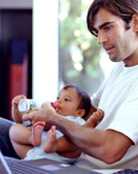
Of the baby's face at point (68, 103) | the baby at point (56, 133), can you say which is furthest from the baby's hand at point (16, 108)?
the baby's face at point (68, 103)

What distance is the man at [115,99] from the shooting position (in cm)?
154

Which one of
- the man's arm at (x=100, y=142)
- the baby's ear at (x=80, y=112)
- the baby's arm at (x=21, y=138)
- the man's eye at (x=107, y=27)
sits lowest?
the baby's arm at (x=21, y=138)

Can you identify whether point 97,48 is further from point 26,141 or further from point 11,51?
point 26,141

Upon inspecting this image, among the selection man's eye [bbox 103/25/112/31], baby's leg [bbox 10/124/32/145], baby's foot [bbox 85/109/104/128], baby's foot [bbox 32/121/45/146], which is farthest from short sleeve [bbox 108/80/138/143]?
baby's leg [bbox 10/124/32/145]

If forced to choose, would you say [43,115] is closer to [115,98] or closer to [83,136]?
[83,136]

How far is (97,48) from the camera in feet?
12.5

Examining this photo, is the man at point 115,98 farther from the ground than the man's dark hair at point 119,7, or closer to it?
closer to it

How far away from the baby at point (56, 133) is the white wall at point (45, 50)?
1.69 meters

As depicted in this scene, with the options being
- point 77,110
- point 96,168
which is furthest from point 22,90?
point 96,168

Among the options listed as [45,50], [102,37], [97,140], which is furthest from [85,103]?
[45,50]

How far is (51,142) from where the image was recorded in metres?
1.78

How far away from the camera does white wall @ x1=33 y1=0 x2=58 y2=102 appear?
3779 mm

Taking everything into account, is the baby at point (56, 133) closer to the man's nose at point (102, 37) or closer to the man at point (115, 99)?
the man at point (115, 99)

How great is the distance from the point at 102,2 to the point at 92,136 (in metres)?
0.52
